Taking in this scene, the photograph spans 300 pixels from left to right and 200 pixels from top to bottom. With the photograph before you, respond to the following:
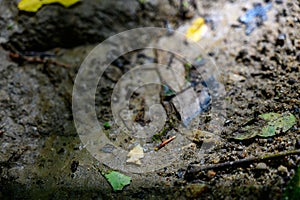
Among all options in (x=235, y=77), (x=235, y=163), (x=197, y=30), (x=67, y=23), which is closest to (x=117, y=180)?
(x=235, y=163)

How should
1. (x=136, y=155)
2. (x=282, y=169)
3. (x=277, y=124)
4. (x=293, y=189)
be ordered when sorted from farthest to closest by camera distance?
1. (x=136, y=155)
2. (x=277, y=124)
3. (x=282, y=169)
4. (x=293, y=189)

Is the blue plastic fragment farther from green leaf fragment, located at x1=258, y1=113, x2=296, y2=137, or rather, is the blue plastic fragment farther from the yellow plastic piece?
green leaf fragment, located at x1=258, y1=113, x2=296, y2=137

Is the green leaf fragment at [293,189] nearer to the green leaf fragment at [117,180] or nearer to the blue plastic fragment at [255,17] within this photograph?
the green leaf fragment at [117,180]

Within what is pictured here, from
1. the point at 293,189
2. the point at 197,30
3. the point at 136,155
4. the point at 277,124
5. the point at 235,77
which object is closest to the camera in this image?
the point at 293,189

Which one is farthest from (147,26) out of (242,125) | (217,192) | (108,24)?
(217,192)

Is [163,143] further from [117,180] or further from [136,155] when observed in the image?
[117,180]

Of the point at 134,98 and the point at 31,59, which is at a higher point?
the point at 31,59

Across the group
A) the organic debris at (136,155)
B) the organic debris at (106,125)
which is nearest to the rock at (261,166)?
the organic debris at (136,155)
